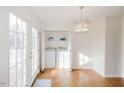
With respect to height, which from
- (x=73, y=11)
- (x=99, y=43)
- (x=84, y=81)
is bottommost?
(x=84, y=81)

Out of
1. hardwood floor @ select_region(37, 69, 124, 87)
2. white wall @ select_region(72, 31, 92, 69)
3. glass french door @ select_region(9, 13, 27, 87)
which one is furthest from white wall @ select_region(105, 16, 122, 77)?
glass french door @ select_region(9, 13, 27, 87)

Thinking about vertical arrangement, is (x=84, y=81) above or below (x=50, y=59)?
below

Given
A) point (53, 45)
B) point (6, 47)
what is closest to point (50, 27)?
point (53, 45)

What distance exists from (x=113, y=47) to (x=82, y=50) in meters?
2.11

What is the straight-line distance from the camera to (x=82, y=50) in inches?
296

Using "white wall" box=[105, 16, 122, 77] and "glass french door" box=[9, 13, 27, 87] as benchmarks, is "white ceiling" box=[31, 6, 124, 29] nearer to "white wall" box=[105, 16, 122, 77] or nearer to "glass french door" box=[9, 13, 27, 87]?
"white wall" box=[105, 16, 122, 77]

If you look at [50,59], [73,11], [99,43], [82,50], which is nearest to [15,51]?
[73,11]

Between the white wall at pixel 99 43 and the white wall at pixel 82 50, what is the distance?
346mm

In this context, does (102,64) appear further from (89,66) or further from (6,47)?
(6,47)

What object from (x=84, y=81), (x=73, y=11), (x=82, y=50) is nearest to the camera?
(x=73, y=11)

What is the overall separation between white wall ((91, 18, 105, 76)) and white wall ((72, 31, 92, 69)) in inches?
13.6

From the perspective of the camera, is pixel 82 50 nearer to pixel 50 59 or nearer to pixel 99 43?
pixel 99 43
